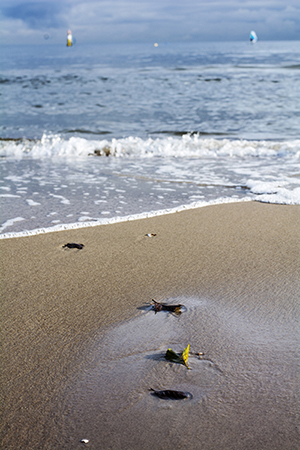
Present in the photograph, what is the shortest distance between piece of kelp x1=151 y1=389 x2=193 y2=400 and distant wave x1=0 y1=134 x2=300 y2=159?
583cm

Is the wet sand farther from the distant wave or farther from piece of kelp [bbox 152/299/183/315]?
the distant wave

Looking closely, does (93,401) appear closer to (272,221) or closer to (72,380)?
(72,380)

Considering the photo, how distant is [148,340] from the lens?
1.77 m

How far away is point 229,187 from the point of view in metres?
4.59

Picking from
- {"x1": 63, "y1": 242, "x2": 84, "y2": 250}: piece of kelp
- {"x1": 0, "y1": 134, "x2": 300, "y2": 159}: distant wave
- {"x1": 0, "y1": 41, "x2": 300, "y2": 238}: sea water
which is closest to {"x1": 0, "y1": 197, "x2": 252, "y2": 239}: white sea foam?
{"x1": 0, "y1": 41, "x2": 300, "y2": 238}: sea water

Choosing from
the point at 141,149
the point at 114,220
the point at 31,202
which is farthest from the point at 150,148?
the point at 114,220

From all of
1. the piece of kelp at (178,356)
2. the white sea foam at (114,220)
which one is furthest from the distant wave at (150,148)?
the piece of kelp at (178,356)

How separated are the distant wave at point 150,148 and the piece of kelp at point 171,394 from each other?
19.1 feet

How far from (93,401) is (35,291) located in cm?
97

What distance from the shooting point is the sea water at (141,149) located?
402 cm

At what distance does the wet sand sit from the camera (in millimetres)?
1278

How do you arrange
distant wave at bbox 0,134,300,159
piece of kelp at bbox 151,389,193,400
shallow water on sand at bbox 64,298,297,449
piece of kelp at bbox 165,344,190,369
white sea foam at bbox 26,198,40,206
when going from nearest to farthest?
1. shallow water on sand at bbox 64,298,297,449
2. piece of kelp at bbox 151,389,193,400
3. piece of kelp at bbox 165,344,190,369
4. white sea foam at bbox 26,198,40,206
5. distant wave at bbox 0,134,300,159

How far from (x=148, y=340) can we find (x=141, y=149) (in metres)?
5.99

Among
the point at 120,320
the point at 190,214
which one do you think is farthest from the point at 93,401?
the point at 190,214
